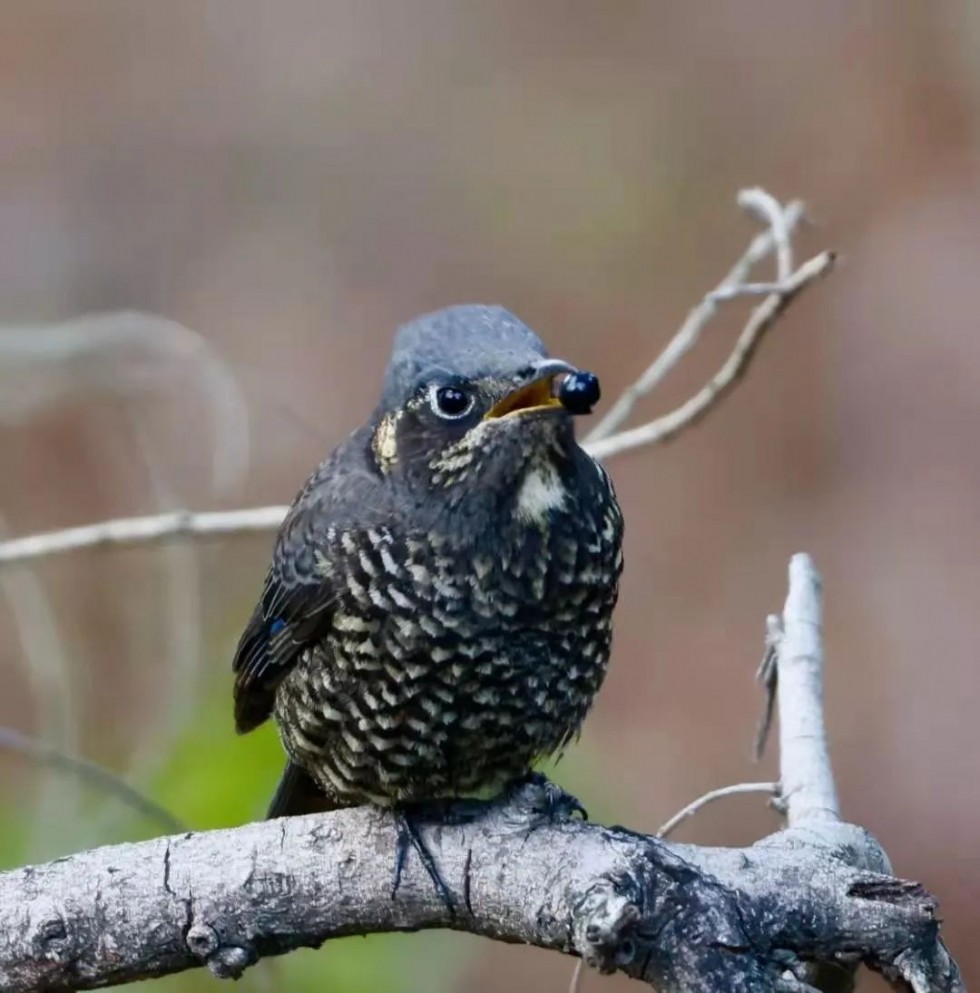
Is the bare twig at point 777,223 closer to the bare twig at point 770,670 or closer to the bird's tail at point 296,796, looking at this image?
the bare twig at point 770,670

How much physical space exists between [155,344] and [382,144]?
12.7ft


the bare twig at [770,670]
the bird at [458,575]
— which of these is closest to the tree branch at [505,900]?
the bird at [458,575]

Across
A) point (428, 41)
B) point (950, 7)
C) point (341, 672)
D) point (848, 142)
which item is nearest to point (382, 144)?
point (428, 41)

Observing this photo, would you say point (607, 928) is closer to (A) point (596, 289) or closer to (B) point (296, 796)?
(B) point (296, 796)

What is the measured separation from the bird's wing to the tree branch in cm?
30

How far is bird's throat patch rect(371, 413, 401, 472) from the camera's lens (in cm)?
221

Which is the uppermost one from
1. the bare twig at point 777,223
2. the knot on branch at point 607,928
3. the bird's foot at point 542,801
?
the bare twig at point 777,223

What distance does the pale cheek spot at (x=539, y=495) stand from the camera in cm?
214

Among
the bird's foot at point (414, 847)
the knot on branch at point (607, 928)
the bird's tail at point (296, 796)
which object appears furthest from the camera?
the bird's tail at point (296, 796)

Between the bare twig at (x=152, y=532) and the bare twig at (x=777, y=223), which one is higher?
the bare twig at (x=777, y=223)

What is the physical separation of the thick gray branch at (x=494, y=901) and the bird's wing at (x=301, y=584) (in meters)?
0.30

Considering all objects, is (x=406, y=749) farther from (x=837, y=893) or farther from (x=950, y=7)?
(x=950, y=7)

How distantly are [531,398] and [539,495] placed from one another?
0.16m

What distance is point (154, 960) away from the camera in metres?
2.09
